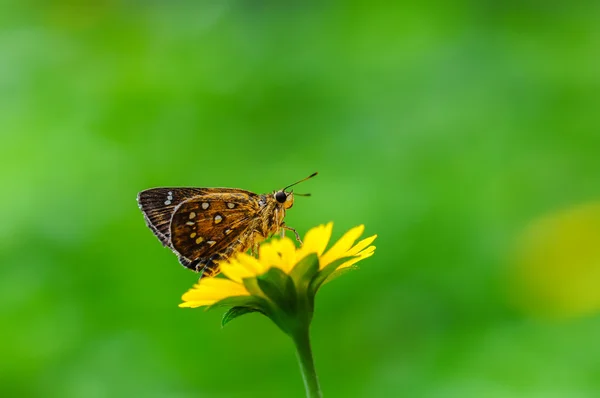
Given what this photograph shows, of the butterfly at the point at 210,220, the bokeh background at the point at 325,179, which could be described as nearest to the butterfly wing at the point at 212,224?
the butterfly at the point at 210,220

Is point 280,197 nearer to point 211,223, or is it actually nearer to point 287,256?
point 211,223

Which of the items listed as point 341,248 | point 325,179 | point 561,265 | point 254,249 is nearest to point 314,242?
point 341,248

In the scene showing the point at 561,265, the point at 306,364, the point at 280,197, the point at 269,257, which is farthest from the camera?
the point at 561,265

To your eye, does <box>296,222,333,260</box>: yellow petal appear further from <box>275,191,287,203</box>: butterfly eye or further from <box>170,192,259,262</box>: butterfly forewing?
<box>275,191,287,203</box>: butterfly eye

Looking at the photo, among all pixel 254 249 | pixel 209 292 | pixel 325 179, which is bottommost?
pixel 209 292

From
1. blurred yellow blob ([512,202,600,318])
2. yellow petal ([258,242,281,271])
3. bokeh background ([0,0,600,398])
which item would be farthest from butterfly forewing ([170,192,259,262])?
blurred yellow blob ([512,202,600,318])

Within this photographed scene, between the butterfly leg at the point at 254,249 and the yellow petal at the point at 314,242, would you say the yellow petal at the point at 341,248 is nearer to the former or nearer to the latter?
the yellow petal at the point at 314,242
